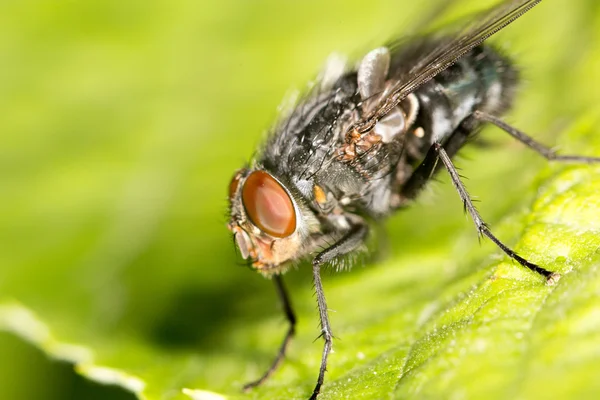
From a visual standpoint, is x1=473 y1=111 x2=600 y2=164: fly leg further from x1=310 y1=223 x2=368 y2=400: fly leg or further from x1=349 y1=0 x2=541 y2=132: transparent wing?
x1=310 y1=223 x2=368 y2=400: fly leg

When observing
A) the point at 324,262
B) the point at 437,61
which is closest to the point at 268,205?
the point at 324,262

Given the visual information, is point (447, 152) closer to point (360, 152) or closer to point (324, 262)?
point (360, 152)

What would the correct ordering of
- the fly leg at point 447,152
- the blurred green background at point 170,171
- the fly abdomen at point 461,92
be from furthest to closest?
the blurred green background at point 170,171
the fly abdomen at point 461,92
the fly leg at point 447,152

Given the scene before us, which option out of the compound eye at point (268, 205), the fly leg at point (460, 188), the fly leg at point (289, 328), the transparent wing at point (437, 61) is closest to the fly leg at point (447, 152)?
the fly leg at point (460, 188)

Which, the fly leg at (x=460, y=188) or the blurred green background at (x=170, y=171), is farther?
the blurred green background at (x=170, y=171)

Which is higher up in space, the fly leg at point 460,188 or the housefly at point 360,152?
the housefly at point 360,152

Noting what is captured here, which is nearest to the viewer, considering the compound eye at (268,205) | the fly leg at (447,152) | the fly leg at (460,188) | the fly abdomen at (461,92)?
the fly leg at (460,188)

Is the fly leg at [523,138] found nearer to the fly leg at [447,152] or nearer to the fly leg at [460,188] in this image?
the fly leg at [447,152]
